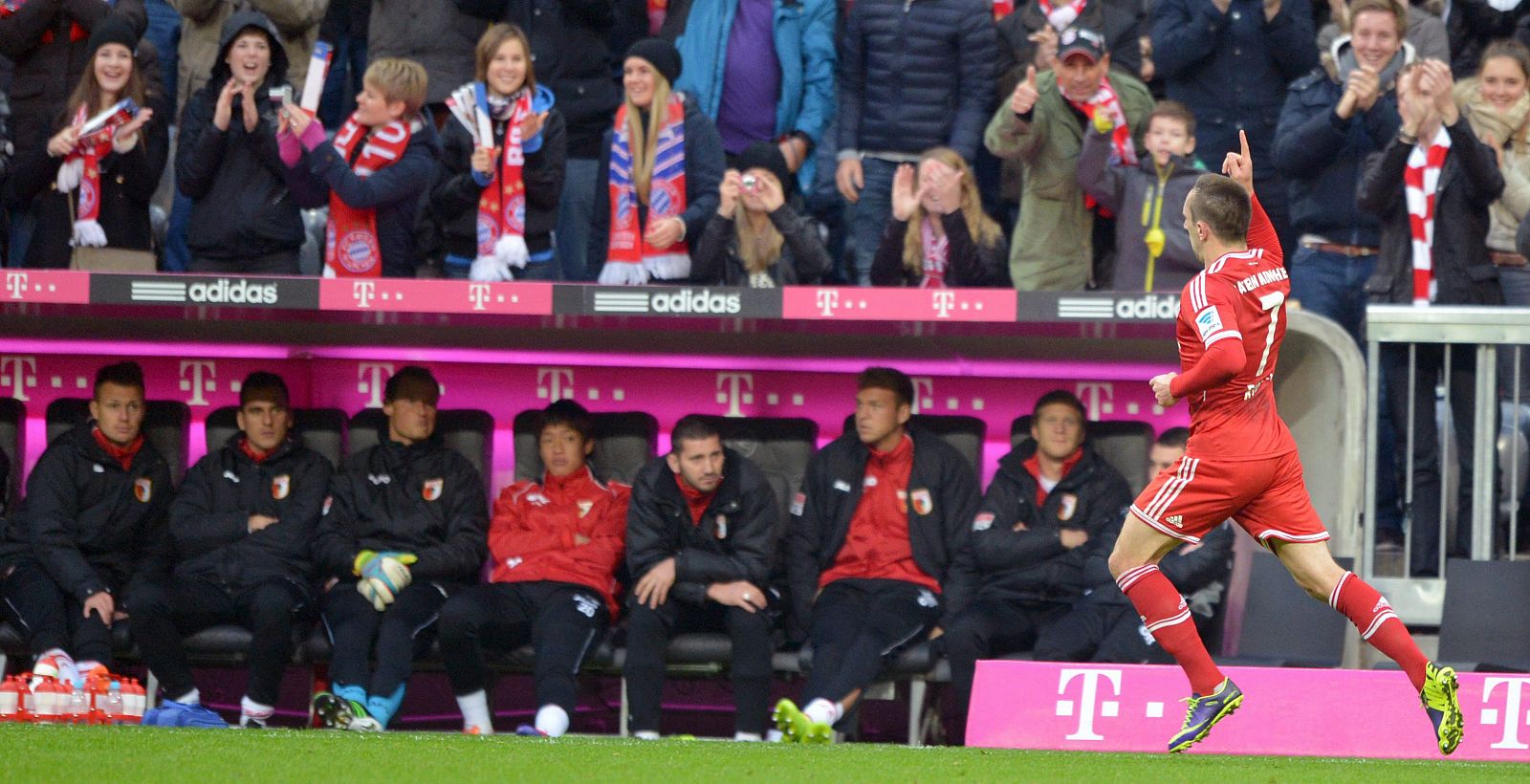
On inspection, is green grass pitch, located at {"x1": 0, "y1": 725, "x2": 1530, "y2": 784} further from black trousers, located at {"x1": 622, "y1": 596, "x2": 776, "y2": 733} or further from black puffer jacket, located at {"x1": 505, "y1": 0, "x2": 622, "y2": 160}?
black puffer jacket, located at {"x1": 505, "y1": 0, "x2": 622, "y2": 160}

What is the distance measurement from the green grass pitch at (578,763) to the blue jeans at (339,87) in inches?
160

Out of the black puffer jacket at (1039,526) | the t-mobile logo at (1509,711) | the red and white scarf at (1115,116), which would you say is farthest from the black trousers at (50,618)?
the t-mobile logo at (1509,711)

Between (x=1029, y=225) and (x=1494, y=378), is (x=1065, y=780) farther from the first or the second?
(x=1029, y=225)

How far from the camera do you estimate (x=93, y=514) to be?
319 inches

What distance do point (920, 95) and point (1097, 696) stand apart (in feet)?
11.9

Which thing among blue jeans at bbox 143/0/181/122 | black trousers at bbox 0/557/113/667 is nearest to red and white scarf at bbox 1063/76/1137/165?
blue jeans at bbox 143/0/181/122

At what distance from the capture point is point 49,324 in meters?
8.81

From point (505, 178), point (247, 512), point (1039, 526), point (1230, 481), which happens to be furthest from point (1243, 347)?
point (247, 512)

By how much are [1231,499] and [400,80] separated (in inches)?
174

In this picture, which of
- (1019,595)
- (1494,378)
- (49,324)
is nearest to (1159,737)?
(1019,595)

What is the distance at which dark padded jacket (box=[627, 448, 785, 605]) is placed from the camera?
7668 mm

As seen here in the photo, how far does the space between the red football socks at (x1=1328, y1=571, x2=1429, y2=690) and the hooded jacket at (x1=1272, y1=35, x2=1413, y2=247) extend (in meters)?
2.92

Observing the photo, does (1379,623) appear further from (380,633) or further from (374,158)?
(374,158)

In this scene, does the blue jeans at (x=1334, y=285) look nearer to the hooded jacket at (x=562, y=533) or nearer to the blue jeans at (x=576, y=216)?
the hooded jacket at (x=562, y=533)
